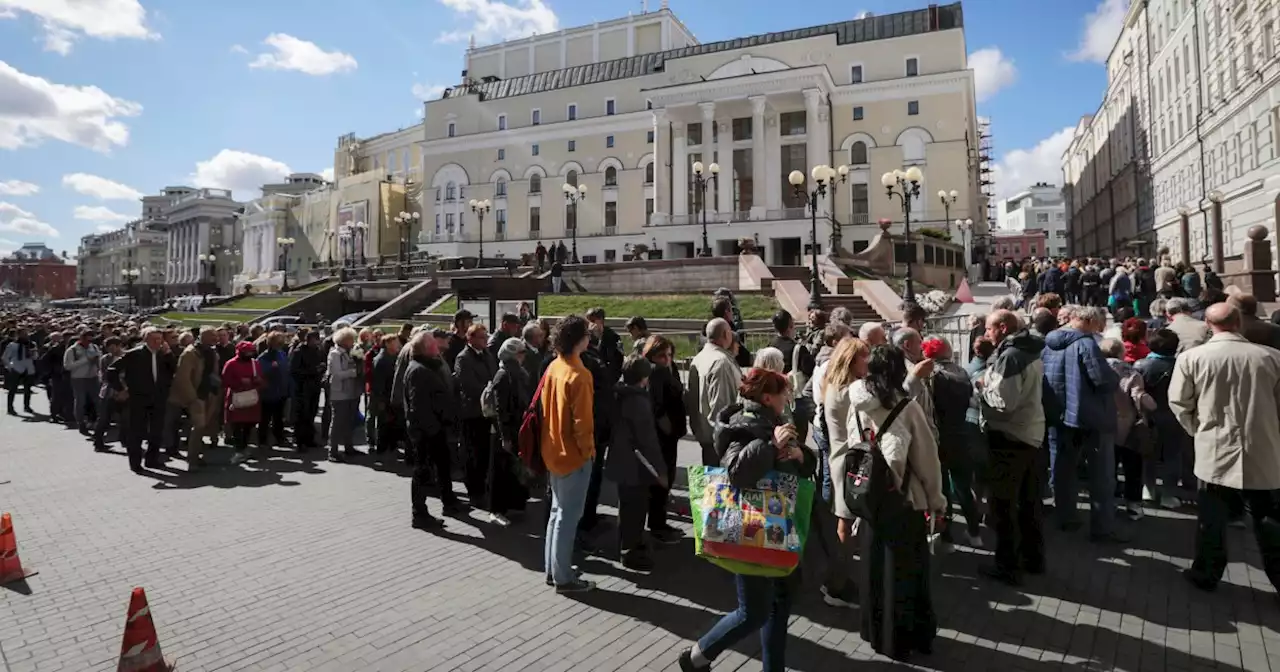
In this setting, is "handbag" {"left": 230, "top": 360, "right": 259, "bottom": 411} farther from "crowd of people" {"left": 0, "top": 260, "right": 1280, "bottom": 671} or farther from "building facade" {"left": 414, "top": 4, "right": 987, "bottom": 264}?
"building facade" {"left": 414, "top": 4, "right": 987, "bottom": 264}

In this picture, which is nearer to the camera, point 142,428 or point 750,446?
point 750,446

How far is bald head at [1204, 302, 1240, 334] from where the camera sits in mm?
4789

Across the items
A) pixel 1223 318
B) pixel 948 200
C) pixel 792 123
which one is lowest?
pixel 1223 318

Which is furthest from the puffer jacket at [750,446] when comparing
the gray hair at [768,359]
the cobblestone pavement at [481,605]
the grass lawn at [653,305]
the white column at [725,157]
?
the white column at [725,157]

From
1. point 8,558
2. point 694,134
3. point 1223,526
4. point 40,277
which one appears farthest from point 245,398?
point 40,277

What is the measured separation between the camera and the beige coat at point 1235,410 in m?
4.62

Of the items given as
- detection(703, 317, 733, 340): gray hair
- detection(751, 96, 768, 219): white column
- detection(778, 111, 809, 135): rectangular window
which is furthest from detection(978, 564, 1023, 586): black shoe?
detection(778, 111, 809, 135): rectangular window

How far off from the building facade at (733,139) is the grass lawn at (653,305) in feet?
46.4

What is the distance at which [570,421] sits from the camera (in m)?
5.20

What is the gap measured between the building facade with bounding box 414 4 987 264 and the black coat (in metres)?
35.3

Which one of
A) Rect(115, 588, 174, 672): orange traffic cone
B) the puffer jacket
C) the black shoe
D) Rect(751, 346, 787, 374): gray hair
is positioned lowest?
the black shoe

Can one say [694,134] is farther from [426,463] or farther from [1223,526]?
[1223,526]

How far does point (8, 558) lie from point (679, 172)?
151ft

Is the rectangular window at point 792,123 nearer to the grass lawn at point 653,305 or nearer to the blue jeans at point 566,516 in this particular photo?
the grass lawn at point 653,305
